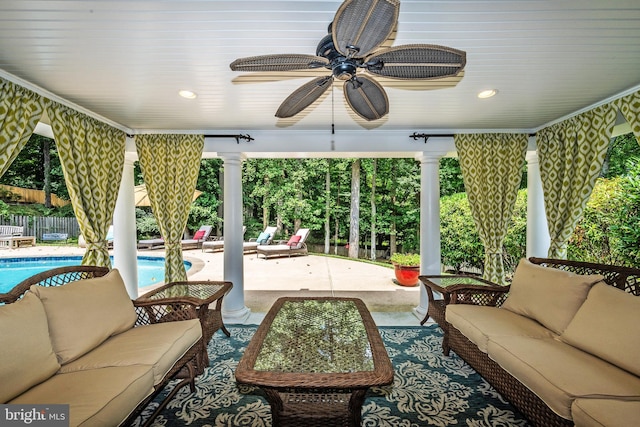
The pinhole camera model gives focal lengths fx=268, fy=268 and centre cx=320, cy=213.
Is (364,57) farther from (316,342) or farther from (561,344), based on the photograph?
(561,344)

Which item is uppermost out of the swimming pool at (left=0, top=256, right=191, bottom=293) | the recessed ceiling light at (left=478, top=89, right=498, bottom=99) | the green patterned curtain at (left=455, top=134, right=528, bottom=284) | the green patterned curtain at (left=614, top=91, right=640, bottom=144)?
the recessed ceiling light at (left=478, top=89, right=498, bottom=99)

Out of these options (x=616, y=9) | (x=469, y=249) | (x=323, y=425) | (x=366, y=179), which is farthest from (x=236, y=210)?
(x=366, y=179)

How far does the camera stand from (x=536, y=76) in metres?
2.12

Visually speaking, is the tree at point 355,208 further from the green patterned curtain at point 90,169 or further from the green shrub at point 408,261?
the green patterned curtain at point 90,169

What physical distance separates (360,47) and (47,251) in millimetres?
10951

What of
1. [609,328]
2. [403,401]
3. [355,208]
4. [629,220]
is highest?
[355,208]

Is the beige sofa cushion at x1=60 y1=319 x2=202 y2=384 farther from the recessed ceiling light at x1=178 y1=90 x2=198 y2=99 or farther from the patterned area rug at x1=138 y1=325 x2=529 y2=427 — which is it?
the recessed ceiling light at x1=178 y1=90 x2=198 y2=99

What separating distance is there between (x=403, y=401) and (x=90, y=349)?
2122 mm

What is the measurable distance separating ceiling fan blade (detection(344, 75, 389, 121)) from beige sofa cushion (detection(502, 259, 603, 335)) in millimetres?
1891

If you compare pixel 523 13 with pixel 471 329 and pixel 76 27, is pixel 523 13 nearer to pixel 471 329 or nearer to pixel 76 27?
pixel 471 329

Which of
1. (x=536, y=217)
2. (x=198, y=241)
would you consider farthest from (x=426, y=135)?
(x=198, y=241)

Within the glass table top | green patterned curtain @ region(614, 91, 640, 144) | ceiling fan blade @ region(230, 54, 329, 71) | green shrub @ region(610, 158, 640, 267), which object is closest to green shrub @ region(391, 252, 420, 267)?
green shrub @ region(610, 158, 640, 267)

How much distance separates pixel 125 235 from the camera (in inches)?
141

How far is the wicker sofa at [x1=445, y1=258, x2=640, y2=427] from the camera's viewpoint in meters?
1.28
